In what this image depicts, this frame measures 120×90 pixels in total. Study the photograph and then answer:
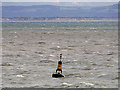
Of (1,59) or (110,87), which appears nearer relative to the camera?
(110,87)

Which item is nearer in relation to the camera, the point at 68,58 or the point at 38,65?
the point at 38,65

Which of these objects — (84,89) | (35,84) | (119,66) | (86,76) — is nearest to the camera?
(84,89)

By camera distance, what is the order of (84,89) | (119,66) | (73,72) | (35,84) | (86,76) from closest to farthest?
(84,89) → (35,84) → (86,76) → (73,72) → (119,66)

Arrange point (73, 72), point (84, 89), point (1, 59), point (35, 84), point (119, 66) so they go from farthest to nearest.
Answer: point (1, 59), point (119, 66), point (73, 72), point (35, 84), point (84, 89)

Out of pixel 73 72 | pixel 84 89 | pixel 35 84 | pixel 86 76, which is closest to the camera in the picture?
pixel 84 89

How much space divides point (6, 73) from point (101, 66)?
15.2 ft

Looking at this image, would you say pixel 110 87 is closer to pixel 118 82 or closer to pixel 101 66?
pixel 118 82

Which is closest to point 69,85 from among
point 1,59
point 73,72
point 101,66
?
point 73,72

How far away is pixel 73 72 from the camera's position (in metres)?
16.0

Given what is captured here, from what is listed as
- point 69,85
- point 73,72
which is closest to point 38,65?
point 73,72

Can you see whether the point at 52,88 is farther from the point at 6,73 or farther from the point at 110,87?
the point at 6,73

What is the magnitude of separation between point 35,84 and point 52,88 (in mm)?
839

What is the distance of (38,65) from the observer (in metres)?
18.4

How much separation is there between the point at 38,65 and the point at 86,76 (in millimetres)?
3956
